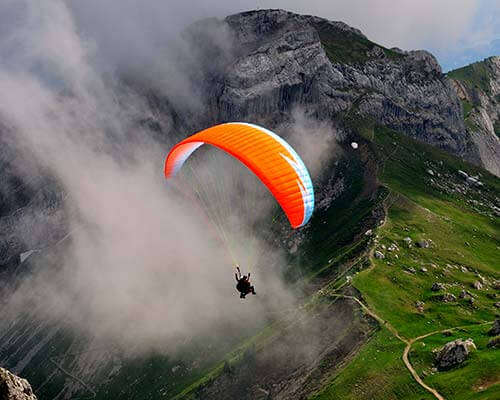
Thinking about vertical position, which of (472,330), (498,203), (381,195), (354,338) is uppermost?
(381,195)

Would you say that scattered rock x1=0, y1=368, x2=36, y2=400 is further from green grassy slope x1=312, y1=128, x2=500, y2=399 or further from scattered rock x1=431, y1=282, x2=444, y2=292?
scattered rock x1=431, y1=282, x2=444, y2=292


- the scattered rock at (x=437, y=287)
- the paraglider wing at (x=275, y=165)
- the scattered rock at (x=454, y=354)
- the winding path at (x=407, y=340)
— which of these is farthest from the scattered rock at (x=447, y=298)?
the paraglider wing at (x=275, y=165)

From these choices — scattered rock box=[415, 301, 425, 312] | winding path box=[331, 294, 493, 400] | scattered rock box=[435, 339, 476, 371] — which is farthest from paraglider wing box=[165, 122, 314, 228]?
scattered rock box=[415, 301, 425, 312]

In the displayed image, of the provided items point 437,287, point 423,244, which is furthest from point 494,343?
point 423,244

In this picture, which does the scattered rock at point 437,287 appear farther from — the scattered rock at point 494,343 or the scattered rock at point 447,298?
the scattered rock at point 494,343

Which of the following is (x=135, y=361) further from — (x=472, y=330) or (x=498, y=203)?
(x=498, y=203)

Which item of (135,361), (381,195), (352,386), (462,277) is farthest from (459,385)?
(135,361)
